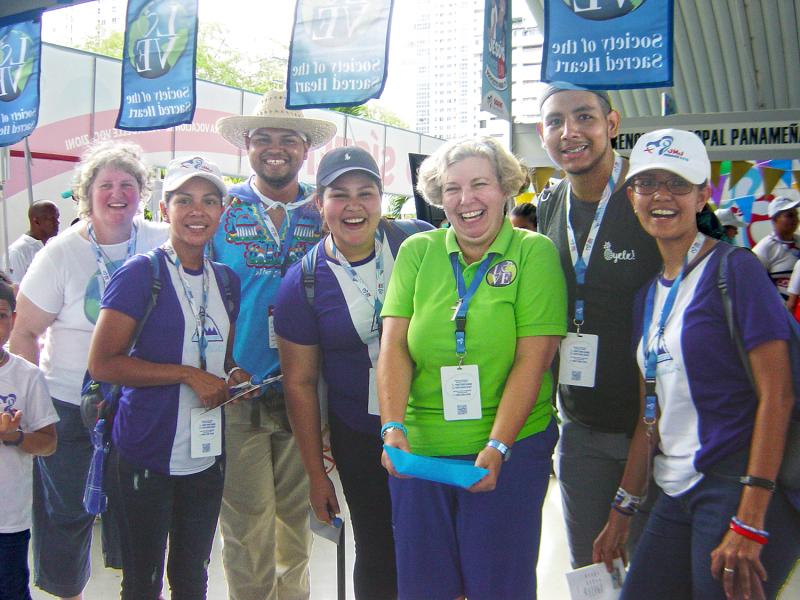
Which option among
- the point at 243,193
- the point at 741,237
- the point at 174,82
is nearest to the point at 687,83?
the point at 741,237

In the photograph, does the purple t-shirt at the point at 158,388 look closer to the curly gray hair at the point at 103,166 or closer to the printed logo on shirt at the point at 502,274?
the curly gray hair at the point at 103,166

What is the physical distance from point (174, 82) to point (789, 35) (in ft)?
32.4

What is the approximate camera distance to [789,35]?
1122cm

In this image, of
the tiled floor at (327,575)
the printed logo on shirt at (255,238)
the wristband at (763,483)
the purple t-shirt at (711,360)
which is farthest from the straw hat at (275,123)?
the wristband at (763,483)

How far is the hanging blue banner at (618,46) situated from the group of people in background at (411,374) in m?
0.68

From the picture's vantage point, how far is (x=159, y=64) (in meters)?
5.67

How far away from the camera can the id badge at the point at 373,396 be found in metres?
2.66

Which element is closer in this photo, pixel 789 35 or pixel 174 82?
pixel 174 82

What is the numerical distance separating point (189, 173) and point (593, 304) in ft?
5.19

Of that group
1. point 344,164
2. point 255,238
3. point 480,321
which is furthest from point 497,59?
point 480,321

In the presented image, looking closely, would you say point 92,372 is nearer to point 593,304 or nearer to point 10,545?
point 10,545

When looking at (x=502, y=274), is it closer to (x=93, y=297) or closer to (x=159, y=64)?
(x=93, y=297)

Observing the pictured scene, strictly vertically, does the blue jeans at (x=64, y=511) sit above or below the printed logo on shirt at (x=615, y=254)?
below

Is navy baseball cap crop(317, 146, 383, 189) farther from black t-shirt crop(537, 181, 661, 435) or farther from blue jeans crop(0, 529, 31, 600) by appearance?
blue jeans crop(0, 529, 31, 600)
